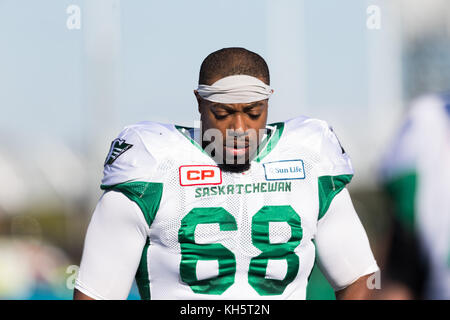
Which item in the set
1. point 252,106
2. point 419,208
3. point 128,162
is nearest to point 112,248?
point 128,162

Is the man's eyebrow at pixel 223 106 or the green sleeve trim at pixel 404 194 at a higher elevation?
the man's eyebrow at pixel 223 106

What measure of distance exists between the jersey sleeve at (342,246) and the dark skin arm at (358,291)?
2 cm

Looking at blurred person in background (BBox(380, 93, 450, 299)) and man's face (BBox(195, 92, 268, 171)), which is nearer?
blurred person in background (BBox(380, 93, 450, 299))

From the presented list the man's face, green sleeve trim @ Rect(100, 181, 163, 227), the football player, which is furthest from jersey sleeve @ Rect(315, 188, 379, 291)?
green sleeve trim @ Rect(100, 181, 163, 227)

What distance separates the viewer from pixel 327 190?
122 inches

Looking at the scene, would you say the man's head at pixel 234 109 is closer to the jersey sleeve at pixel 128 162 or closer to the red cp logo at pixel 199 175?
the red cp logo at pixel 199 175

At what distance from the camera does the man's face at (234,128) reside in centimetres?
292

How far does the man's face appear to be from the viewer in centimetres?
292

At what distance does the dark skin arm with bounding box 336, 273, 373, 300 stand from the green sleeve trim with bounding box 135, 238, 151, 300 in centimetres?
82

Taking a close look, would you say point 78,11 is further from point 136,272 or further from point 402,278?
point 402,278

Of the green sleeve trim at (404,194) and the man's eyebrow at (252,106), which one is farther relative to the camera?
the man's eyebrow at (252,106)

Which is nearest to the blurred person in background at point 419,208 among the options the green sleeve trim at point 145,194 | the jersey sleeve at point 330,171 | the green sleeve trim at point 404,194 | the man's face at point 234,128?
the green sleeve trim at point 404,194

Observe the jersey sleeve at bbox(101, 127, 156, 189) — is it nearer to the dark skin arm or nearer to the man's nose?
the man's nose

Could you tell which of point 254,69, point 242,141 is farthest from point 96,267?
point 254,69
